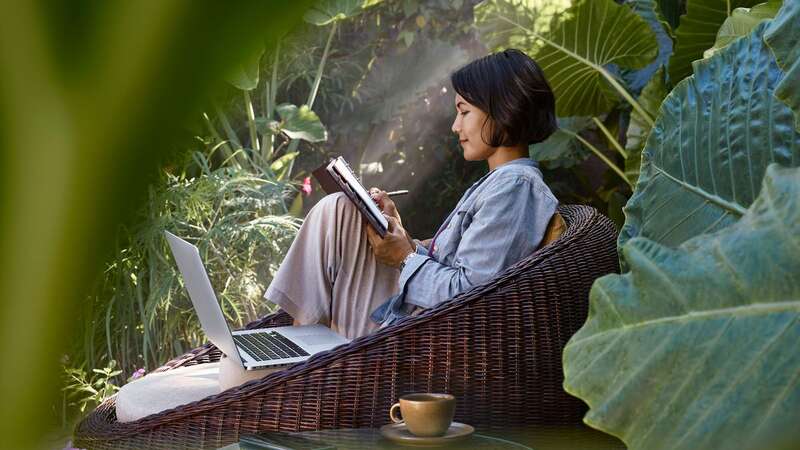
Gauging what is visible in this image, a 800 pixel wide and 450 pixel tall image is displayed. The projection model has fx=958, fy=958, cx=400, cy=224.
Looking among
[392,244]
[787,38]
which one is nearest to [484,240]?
[392,244]

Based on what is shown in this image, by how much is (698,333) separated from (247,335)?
1.69 m

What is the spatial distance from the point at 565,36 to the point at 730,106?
7.36 ft

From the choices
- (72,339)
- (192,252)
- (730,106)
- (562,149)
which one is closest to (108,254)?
(72,339)

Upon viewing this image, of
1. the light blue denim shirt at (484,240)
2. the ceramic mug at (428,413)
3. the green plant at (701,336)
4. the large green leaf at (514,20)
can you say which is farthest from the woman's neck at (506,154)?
the green plant at (701,336)

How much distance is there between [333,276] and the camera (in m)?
2.31

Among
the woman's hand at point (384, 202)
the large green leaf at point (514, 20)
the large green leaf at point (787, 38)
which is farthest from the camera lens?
the large green leaf at point (514, 20)

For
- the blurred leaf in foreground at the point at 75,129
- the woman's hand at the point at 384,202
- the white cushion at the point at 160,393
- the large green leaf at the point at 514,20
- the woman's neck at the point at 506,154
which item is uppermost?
the large green leaf at the point at 514,20

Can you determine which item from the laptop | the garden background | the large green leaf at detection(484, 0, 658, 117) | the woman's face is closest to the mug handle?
the laptop

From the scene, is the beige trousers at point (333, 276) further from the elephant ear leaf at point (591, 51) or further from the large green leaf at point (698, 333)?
the large green leaf at point (698, 333)

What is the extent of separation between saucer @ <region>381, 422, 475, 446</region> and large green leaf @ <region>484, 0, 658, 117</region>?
2056 millimetres

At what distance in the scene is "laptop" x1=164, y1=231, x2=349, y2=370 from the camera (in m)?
1.83

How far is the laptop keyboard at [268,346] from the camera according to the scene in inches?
77.0

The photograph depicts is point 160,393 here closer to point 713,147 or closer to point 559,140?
point 713,147

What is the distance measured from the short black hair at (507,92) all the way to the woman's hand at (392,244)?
299 millimetres
